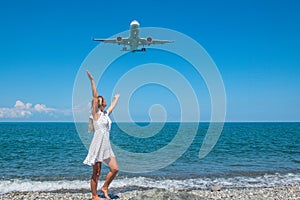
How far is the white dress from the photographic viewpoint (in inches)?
266

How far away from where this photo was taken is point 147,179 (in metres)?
13.8

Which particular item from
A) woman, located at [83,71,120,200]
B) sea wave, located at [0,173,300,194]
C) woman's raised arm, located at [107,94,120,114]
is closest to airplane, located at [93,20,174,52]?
sea wave, located at [0,173,300,194]

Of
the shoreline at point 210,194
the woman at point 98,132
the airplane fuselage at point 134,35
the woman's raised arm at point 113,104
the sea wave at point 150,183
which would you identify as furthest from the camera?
the airplane fuselage at point 134,35

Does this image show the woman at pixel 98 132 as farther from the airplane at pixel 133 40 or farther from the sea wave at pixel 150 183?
the airplane at pixel 133 40

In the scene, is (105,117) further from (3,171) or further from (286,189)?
(3,171)

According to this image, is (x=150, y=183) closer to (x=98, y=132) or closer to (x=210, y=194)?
(x=210, y=194)

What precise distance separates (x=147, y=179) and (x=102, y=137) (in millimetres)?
7528

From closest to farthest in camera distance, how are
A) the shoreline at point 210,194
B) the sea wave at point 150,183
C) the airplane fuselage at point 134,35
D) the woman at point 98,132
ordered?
the woman at point 98,132, the shoreline at point 210,194, the sea wave at point 150,183, the airplane fuselage at point 134,35

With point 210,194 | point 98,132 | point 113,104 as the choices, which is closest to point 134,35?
point 210,194

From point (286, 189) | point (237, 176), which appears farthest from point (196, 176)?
point (286, 189)

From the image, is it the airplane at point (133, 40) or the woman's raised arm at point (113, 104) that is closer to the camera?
the woman's raised arm at point (113, 104)

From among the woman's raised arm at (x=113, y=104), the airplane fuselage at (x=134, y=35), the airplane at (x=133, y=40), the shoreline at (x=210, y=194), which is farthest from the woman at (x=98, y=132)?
the airplane fuselage at (x=134, y=35)

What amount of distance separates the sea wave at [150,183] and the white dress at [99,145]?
5.45m

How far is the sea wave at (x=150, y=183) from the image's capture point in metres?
12.1
